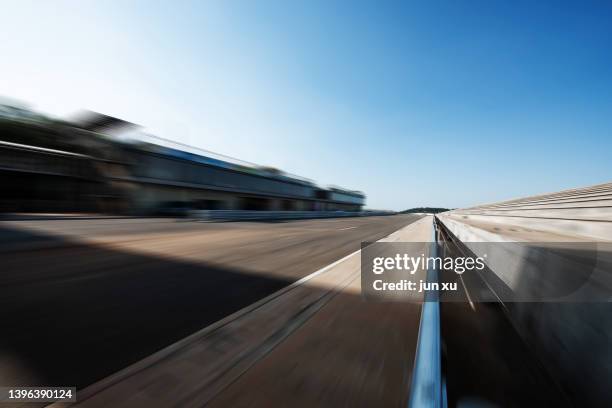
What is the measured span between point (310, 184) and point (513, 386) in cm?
5659

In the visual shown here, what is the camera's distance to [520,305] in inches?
93.7

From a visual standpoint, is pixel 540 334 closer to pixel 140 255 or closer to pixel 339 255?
pixel 339 255

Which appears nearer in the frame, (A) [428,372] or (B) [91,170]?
(A) [428,372]

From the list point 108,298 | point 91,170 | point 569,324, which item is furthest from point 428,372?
point 91,170

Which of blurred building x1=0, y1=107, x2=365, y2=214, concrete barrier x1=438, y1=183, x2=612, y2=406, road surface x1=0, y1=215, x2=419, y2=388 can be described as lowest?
road surface x1=0, y1=215, x2=419, y2=388

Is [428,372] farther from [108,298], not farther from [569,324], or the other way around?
[108,298]

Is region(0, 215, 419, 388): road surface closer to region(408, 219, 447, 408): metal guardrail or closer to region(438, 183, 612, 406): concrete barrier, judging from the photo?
region(408, 219, 447, 408): metal guardrail

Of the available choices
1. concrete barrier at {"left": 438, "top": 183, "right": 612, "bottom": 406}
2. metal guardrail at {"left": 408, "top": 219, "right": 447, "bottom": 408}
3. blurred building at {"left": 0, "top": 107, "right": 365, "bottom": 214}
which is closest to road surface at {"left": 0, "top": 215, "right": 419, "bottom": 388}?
metal guardrail at {"left": 408, "top": 219, "right": 447, "bottom": 408}

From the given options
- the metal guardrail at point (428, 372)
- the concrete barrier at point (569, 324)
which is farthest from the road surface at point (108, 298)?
the concrete barrier at point (569, 324)

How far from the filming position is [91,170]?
24312 mm

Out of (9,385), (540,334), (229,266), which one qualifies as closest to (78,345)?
(9,385)

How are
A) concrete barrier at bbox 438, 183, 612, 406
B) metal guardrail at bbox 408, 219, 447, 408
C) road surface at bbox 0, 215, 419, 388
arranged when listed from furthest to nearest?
road surface at bbox 0, 215, 419, 388
concrete barrier at bbox 438, 183, 612, 406
metal guardrail at bbox 408, 219, 447, 408

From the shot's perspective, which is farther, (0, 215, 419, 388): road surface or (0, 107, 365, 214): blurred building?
(0, 107, 365, 214): blurred building

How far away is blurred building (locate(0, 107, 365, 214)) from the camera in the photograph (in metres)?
21.0
